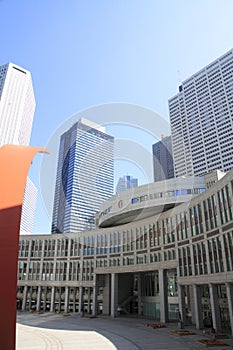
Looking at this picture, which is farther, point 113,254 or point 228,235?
point 113,254

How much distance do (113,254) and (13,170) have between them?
172ft

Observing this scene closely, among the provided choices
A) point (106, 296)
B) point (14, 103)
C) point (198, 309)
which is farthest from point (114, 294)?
point (14, 103)

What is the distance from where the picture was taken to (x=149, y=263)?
5325cm

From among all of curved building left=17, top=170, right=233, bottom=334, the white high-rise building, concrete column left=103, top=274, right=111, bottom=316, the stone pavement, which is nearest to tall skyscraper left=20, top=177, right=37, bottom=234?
the white high-rise building

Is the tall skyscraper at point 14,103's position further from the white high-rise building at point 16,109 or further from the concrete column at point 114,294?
the concrete column at point 114,294

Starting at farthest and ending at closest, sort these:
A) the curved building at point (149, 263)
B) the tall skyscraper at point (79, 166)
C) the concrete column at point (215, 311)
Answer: the curved building at point (149, 263)
the concrete column at point (215, 311)
the tall skyscraper at point (79, 166)

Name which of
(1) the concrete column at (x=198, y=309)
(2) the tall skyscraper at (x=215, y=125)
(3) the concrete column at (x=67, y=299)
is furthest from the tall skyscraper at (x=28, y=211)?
(1) the concrete column at (x=198, y=309)

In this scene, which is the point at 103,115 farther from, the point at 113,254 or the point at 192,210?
the point at 113,254

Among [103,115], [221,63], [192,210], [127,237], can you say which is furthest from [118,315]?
[221,63]

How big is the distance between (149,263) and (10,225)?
147 ft

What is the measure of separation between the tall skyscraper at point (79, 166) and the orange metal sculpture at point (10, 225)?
7790 mm

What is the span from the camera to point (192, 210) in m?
43.1

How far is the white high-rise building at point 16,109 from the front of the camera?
16988 cm

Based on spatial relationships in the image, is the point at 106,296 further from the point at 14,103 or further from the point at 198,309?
the point at 14,103
